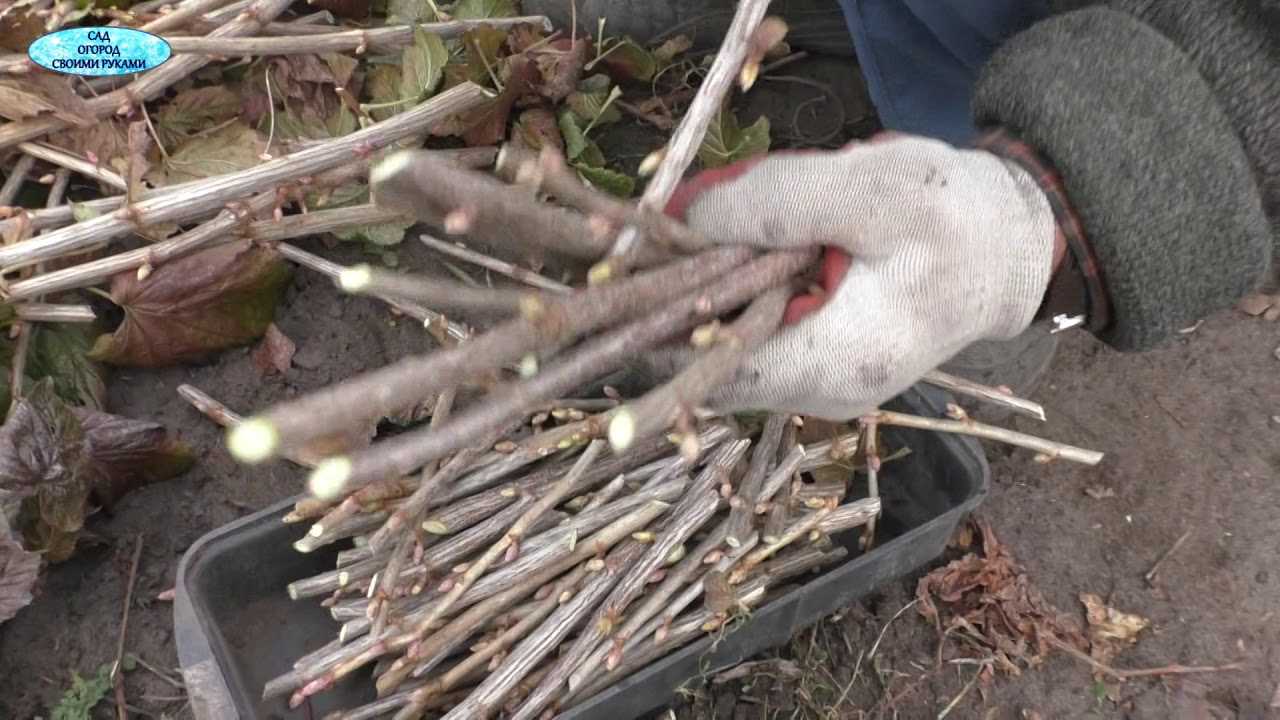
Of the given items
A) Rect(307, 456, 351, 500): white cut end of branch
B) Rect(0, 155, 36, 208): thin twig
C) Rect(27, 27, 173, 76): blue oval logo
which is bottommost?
Rect(0, 155, 36, 208): thin twig

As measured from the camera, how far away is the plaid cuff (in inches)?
35.2

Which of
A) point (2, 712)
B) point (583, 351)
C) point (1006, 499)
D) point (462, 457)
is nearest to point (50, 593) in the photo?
point (2, 712)

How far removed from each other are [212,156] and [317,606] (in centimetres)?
86

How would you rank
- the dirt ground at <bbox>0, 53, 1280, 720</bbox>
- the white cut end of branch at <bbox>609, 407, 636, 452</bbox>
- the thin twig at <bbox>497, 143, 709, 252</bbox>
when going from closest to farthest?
the white cut end of branch at <bbox>609, 407, 636, 452</bbox> < the thin twig at <bbox>497, 143, 709, 252</bbox> < the dirt ground at <bbox>0, 53, 1280, 720</bbox>

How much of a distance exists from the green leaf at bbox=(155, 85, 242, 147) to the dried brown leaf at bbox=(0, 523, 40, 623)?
2.51 feet

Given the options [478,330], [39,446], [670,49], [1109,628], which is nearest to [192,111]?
[39,446]

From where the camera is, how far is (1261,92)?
845mm

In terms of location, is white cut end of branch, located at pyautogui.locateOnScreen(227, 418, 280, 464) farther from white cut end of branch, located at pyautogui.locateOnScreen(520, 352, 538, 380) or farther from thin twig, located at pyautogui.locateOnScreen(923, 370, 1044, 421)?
thin twig, located at pyautogui.locateOnScreen(923, 370, 1044, 421)

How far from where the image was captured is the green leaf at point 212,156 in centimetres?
162

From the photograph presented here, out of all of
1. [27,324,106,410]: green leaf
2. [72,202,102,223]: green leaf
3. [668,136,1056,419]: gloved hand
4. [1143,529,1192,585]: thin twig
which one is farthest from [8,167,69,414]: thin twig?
[1143,529,1192,585]: thin twig

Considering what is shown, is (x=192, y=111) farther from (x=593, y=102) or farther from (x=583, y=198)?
(x=583, y=198)

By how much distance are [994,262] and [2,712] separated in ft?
5.28

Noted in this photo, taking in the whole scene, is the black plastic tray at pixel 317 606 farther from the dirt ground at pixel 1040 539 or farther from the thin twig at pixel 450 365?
the thin twig at pixel 450 365

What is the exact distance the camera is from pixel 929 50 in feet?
4.63
